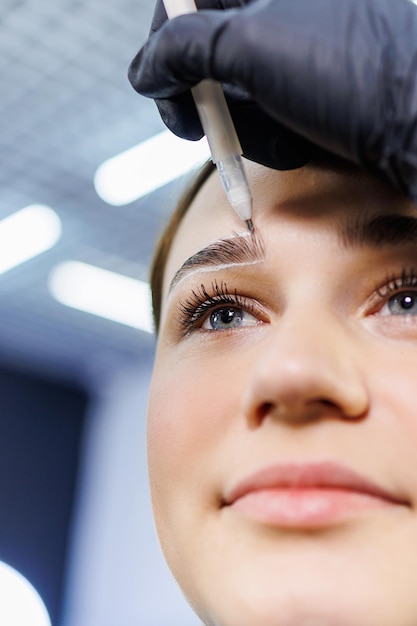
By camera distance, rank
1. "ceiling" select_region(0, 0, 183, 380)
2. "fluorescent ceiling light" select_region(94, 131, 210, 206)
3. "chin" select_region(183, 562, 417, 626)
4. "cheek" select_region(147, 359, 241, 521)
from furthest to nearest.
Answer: "fluorescent ceiling light" select_region(94, 131, 210, 206)
"ceiling" select_region(0, 0, 183, 380)
"cheek" select_region(147, 359, 241, 521)
"chin" select_region(183, 562, 417, 626)

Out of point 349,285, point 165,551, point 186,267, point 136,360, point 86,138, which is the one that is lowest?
point 165,551

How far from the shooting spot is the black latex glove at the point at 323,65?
49 cm

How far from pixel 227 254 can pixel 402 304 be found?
157mm

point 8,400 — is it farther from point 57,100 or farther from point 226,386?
point 226,386

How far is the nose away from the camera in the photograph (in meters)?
0.51

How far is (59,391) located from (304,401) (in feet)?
12.2

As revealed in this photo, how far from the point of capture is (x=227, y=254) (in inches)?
25.9

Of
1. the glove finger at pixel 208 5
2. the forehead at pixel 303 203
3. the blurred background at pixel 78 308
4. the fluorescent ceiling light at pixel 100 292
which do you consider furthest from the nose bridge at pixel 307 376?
the fluorescent ceiling light at pixel 100 292

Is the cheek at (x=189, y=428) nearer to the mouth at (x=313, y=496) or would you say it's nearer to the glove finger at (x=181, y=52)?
the mouth at (x=313, y=496)

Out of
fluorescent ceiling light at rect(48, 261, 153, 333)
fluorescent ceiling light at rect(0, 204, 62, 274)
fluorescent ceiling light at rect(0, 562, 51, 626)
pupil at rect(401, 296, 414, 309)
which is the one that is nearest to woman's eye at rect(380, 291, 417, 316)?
pupil at rect(401, 296, 414, 309)

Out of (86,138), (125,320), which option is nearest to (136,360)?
(125,320)

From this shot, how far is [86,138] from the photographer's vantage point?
2.38 m

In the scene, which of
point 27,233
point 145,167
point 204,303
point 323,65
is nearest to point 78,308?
point 27,233

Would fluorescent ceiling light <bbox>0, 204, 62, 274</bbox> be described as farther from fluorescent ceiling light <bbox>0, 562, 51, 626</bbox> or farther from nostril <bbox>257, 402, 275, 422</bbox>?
nostril <bbox>257, 402, 275, 422</bbox>
